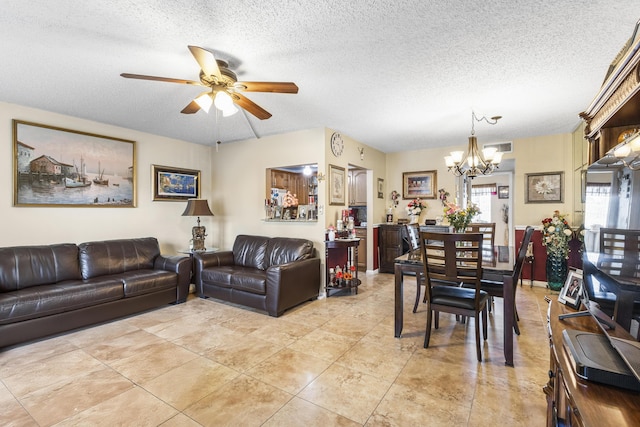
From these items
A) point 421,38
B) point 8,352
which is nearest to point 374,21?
point 421,38

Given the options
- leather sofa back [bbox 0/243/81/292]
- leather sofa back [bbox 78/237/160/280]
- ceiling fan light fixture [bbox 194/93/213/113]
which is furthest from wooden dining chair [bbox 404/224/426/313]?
leather sofa back [bbox 0/243/81/292]

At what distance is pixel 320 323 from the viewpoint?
10.6 feet

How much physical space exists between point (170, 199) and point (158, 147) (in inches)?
33.4

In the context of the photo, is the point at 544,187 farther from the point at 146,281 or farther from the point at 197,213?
the point at 146,281

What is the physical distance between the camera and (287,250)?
13.5 ft

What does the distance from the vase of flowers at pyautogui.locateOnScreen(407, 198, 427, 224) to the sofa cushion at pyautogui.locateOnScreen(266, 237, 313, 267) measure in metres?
2.41

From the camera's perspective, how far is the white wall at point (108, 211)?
3344 mm

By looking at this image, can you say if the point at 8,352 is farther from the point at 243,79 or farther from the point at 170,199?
the point at 243,79

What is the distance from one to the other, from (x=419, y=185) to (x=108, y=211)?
207 inches

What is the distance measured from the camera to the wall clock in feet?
14.5

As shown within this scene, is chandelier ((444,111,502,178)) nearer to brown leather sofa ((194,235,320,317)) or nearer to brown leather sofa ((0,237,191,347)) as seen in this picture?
brown leather sofa ((194,235,320,317))

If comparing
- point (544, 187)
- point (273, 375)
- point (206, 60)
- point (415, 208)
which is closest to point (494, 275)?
point (273, 375)

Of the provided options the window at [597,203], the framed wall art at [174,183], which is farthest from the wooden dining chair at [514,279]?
the framed wall art at [174,183]

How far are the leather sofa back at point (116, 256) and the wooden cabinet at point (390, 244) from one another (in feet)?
12.8
